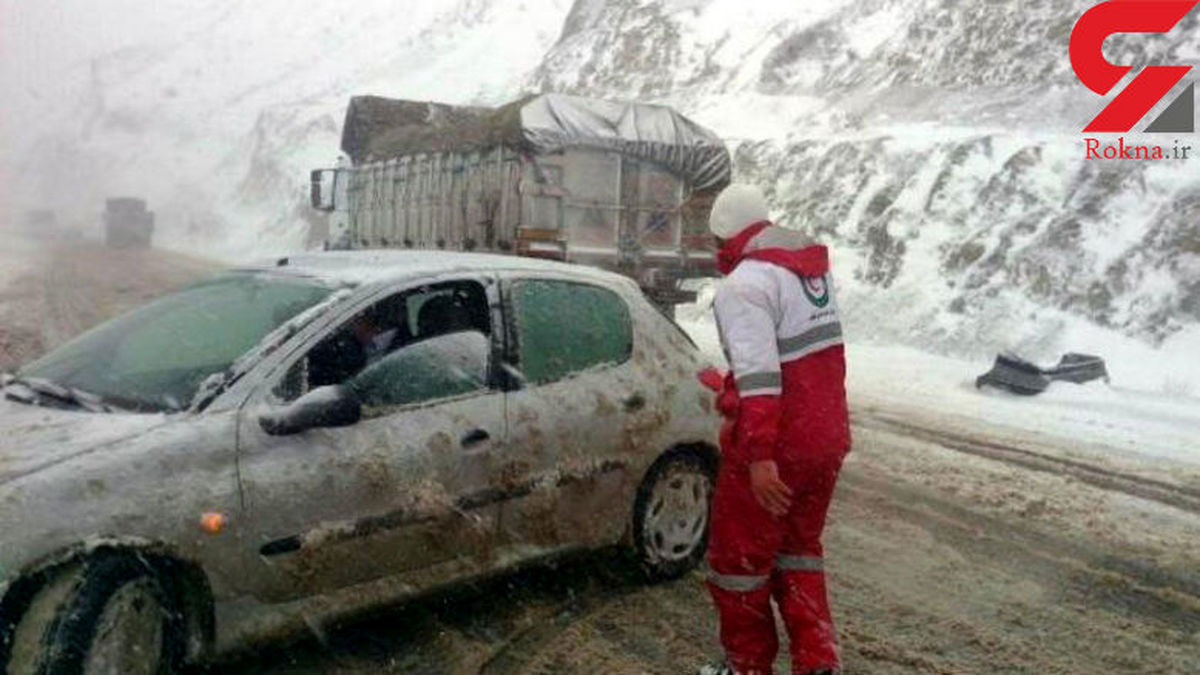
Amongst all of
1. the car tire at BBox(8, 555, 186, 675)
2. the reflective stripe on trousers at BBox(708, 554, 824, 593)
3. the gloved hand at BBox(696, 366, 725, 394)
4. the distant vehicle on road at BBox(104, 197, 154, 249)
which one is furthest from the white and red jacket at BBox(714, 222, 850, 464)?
the distant vehicle on road at BBox(104, 197, 154, 249)

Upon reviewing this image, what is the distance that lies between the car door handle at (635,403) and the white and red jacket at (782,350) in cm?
119

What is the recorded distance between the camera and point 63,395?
372cm

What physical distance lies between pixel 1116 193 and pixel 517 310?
1229cm

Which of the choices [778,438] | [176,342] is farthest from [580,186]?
[778,438]

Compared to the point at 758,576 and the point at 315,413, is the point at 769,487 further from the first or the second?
the point at 315,413

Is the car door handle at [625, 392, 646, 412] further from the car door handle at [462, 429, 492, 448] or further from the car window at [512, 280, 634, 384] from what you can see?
the car door handle at [462, 429, 492, 448]

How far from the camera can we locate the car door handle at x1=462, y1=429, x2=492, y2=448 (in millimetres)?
4040

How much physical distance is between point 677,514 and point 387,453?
5.46 ft

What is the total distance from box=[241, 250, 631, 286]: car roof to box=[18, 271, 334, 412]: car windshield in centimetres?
11

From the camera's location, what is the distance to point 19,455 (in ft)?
10.5

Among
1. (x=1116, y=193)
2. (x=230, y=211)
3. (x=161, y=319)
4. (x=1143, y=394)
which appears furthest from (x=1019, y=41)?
(x=230, y=211)

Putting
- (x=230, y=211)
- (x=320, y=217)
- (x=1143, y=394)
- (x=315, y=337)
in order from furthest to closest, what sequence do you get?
(x=230, y=211), (x=320, y=217), (x=1143, y=394), (x=315, y=337)

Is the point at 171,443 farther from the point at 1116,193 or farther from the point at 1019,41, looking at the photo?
the point at 1019,41

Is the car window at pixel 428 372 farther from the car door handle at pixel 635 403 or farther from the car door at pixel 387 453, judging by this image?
the car door handle at pixel 635 403
